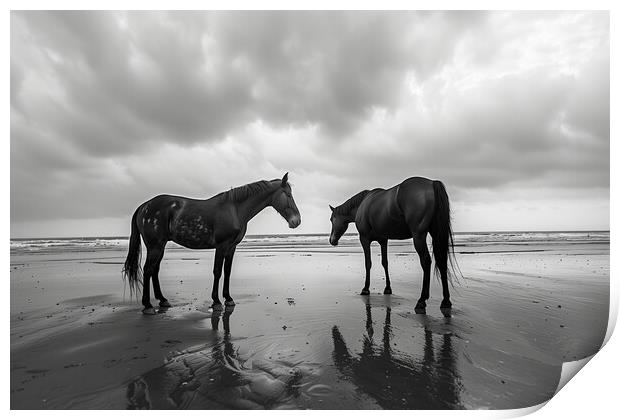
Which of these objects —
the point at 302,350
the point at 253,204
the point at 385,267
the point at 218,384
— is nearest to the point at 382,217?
the point at 385,267

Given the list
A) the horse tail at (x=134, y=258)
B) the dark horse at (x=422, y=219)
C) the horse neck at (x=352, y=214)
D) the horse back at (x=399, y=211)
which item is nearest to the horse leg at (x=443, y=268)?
the dark horse at (x=422, y=219)

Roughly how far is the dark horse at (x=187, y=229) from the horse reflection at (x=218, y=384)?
2346 millimetres

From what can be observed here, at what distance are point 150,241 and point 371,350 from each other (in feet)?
14.2

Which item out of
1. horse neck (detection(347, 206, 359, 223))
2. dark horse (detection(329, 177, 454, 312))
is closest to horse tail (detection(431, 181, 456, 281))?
dark horse (detection(329, 177, 454, 312))

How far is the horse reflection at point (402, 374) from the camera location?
221 centimetres

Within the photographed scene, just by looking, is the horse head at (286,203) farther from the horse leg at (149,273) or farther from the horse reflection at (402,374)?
the horse reflection at (402,374)

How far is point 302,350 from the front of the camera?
3121 mm

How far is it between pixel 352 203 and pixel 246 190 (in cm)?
336

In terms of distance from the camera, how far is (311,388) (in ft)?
7.59

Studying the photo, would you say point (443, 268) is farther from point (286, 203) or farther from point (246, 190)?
point (246, 190)

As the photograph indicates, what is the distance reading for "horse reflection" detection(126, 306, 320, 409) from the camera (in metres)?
2.15
